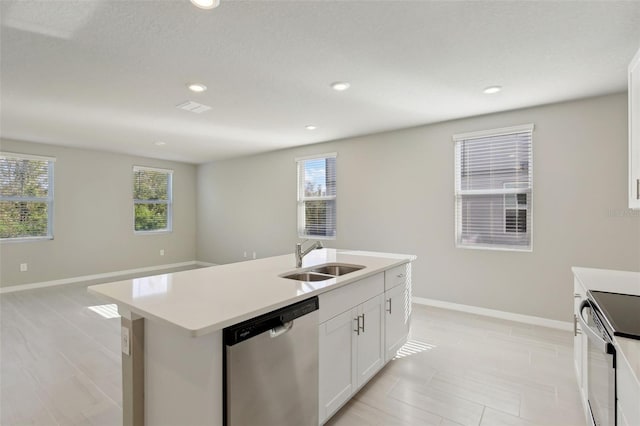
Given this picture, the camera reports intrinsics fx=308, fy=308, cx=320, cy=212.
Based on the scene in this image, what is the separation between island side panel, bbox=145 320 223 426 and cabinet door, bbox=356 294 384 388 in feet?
3.60

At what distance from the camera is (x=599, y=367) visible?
1.41 metres

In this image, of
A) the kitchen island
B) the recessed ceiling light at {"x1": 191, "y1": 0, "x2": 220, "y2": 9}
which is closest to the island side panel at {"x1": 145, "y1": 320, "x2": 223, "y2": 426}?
the kitchen island

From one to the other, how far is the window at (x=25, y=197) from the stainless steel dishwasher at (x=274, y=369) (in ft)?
19.5

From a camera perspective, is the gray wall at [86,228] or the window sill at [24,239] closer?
the window sill at [24,239]

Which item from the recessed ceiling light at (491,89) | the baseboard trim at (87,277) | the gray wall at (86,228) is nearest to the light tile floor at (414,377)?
the baseboard trim at (87,277)

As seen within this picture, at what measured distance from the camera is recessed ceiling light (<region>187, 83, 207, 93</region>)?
9.48 feet

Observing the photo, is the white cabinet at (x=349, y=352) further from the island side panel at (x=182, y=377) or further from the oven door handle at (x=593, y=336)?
the oven door handle at (x=593, y=336)

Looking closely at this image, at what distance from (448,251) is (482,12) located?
2.93 metres

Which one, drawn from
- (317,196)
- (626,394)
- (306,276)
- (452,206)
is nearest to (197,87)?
(306,276)

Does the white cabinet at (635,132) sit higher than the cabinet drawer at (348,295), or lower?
higher

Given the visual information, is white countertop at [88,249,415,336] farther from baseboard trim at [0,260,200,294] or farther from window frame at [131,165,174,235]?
window frame at [131,165,174,235]

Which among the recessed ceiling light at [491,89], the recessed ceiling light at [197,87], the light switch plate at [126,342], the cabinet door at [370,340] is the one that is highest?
the recessed ceiling light at [491,89]

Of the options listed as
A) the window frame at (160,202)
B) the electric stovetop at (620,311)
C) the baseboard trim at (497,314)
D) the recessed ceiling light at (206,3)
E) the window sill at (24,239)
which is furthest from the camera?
the window frame at (160,202)

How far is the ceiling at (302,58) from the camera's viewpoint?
1.86 meters
